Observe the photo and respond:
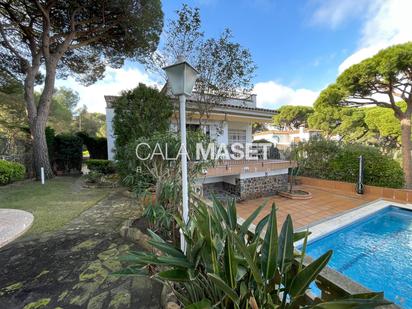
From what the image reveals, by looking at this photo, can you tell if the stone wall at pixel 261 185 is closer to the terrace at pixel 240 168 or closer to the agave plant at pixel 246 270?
the terrace at pixel 240 168

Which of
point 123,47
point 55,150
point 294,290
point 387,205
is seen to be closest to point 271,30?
point 123,47

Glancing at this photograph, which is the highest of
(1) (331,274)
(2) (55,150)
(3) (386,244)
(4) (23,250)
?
(2) (55,150)

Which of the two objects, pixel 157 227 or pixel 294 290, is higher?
pixel 294 290

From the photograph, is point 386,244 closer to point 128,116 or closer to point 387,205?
point 387,205

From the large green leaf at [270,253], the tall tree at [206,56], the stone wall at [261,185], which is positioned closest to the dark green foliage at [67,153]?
the tall tree at [206,56]

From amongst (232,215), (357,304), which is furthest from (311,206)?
(357,304)

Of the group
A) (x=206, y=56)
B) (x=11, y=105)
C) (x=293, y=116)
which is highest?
(x=293, y=116)

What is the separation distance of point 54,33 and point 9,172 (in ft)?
29.2

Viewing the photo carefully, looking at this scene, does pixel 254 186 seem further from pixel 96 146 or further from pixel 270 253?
pixel 96 146

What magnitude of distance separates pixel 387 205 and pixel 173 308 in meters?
9.65

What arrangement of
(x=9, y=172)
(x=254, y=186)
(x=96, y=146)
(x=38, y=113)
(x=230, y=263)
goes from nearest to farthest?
(x=230, y=263) → (x=254, y=186) → (x=9, y=172) → (x=38, y=113) → (x=96, y=146)

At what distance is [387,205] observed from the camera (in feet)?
25.7

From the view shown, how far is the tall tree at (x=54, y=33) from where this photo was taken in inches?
425

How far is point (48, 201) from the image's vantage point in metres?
7.45
